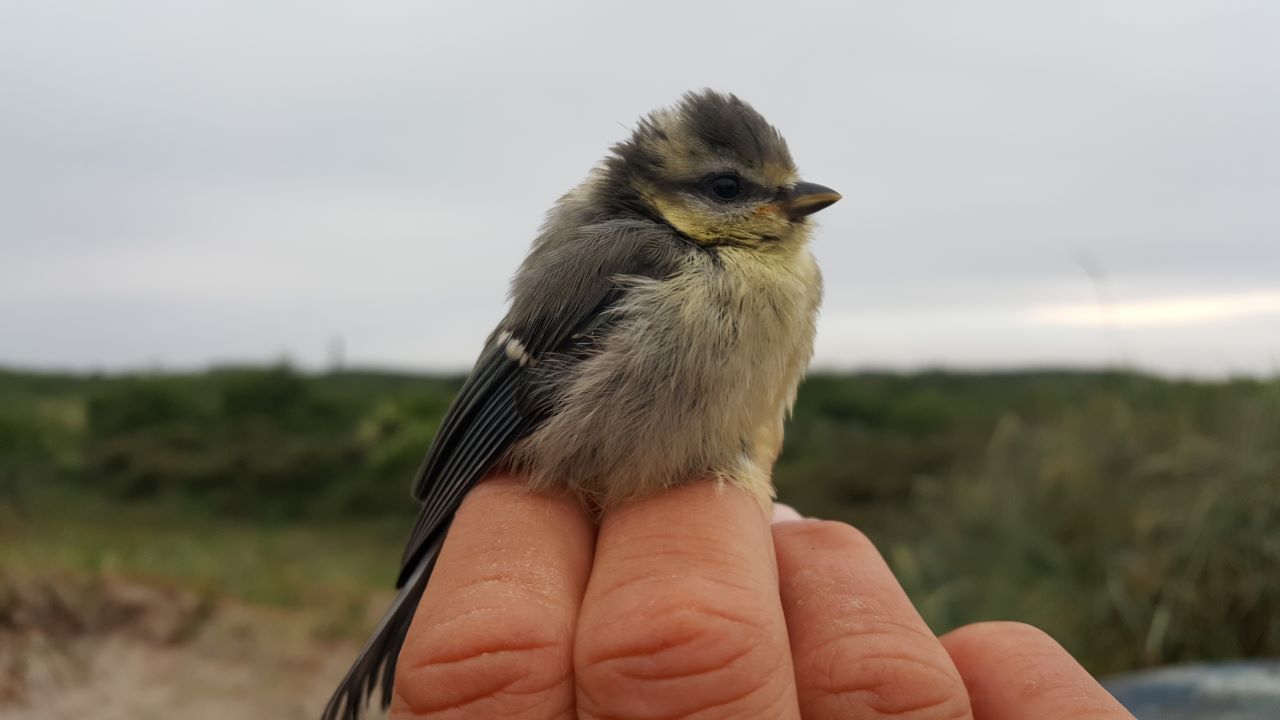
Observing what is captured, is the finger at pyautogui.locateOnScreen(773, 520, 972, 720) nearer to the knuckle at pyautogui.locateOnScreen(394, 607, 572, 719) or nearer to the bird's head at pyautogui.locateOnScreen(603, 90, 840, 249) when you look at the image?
the knuckle at pyautogui.locateOnScreen(394, 607, 572, 719)

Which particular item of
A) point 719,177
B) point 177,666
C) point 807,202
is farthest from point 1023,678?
point 177,666

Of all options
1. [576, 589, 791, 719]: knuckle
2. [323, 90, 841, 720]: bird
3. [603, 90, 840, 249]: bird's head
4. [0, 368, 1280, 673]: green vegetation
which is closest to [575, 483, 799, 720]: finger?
[576, 589, 791, 719]: knuckle

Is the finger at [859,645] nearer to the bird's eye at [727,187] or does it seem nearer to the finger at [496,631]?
the finger at [496,631]

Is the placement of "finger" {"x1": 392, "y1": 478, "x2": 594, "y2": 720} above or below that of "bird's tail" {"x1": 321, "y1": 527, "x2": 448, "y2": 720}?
above

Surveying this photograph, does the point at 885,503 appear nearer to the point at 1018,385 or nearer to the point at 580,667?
the point at 1018,385

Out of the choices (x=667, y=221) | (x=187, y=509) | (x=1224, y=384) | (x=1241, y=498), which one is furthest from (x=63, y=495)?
(x=1224, y=384)

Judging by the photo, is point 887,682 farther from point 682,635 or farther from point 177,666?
point 177,666

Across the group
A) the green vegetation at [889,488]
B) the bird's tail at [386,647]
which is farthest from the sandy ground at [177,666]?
the bird's tail at [386,647]
